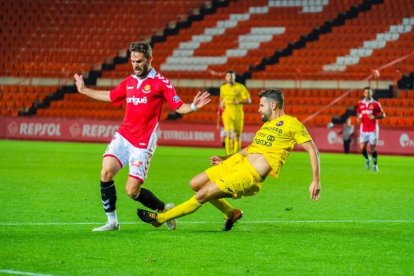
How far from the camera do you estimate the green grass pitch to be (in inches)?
314

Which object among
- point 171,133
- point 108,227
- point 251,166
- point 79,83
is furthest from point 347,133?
point 108,227

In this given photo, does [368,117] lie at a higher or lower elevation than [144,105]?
lower

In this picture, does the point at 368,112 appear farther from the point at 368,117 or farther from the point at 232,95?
the point at 232,95

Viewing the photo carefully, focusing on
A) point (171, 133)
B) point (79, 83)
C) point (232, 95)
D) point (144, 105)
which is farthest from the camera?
point (171, 133)

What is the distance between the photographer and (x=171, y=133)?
36094mm

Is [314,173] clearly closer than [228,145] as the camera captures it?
Yes

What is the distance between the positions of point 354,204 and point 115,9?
1367 inches

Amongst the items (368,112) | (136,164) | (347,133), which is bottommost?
(347,133)

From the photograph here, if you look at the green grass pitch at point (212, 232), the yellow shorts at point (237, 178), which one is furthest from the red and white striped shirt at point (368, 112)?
the yellow shorts at point (237, 178)

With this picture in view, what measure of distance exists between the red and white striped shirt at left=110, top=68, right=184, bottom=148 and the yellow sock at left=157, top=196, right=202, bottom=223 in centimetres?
87

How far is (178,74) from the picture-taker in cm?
4009

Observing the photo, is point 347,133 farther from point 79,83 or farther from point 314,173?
point 314,173

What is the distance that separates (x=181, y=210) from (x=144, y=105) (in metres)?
1.34

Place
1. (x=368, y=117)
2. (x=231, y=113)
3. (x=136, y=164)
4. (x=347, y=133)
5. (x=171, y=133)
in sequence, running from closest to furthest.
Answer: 1. (x=136, y=164)
2. (x=368, y=117)
3. (x=231, y=113)
4. (x=347, y=133)
5. (x=171, y=133)
